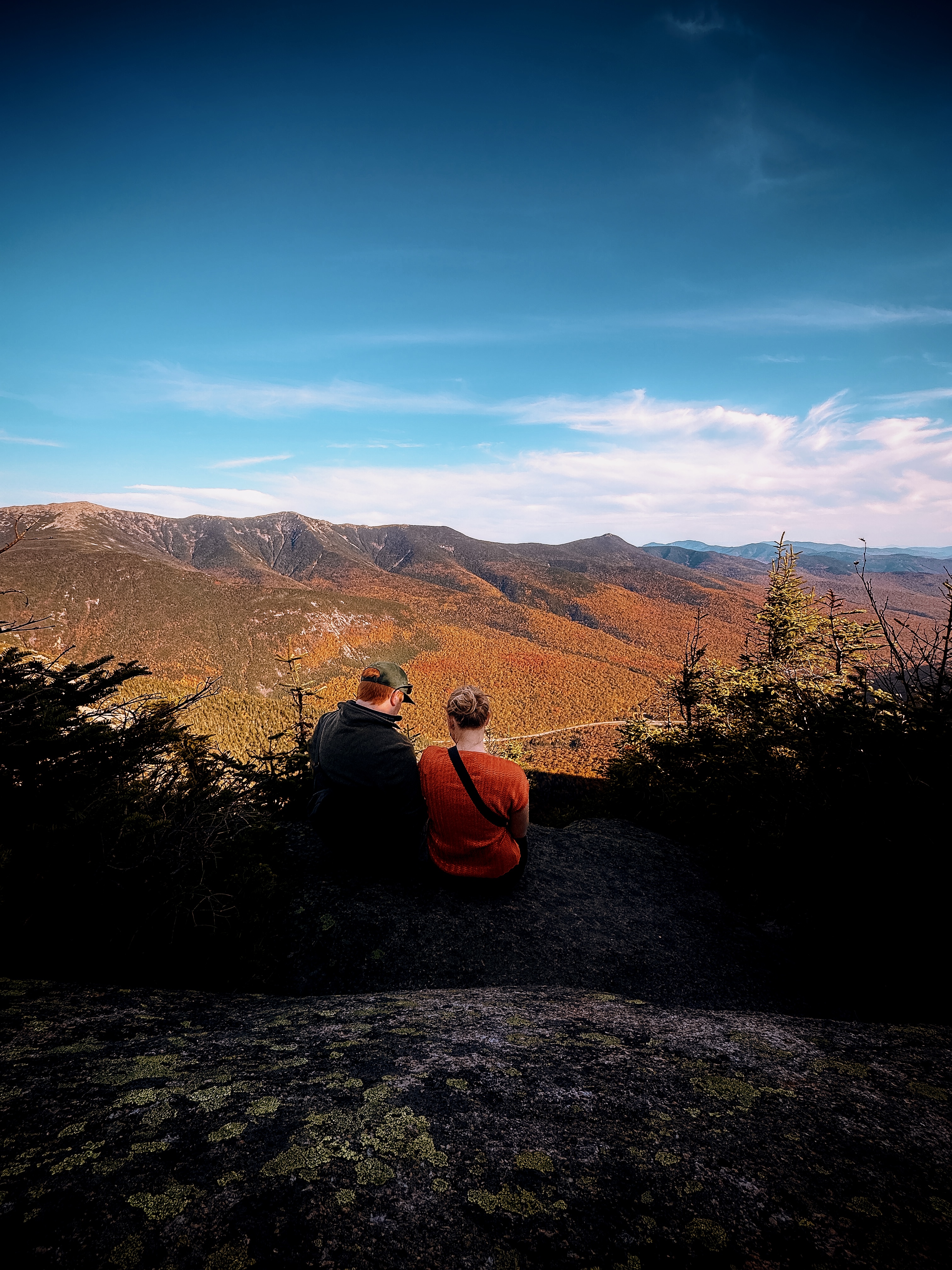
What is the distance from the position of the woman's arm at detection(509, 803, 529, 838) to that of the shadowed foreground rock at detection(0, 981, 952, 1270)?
2008 millimetres

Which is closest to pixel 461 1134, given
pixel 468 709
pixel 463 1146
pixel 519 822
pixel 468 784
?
pixel 463 1146

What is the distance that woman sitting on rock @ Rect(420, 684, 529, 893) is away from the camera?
410 centimetres

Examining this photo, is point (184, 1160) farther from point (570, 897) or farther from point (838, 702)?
point (838, 702)

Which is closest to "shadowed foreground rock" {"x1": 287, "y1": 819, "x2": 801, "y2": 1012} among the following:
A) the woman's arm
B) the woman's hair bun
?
the woman's arm

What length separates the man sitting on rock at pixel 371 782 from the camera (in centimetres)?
427

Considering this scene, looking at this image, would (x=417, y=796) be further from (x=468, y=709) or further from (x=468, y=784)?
(x=468, y=709)

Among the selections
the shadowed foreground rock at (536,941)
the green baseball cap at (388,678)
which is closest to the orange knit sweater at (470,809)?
the shadowed foreground rock at (536,941)

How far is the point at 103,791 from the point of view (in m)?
3.19

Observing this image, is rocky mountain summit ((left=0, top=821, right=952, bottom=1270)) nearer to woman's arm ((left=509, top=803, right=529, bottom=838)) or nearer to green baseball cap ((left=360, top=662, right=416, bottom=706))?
woman's arm ((left=509, top=803, right=529, bottom=838))

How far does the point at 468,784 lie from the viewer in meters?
4.06

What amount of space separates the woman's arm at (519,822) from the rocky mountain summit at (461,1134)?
1467 mm

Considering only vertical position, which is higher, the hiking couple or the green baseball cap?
the green baseball cap

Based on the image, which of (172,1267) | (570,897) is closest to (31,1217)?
(172,1267)

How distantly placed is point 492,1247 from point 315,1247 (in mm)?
370
